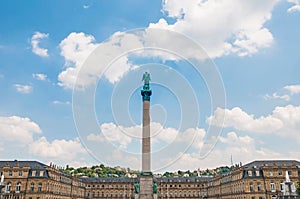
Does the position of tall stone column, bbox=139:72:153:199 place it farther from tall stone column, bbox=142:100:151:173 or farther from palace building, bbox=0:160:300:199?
palace building, bbox=0:160:300:199

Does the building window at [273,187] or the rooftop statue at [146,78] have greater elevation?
the rooftop statue at [146,78]

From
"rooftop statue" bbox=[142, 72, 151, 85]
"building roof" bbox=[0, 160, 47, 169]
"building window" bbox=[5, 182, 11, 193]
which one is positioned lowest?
"building window" bbox=[5, 182, 11, 193]

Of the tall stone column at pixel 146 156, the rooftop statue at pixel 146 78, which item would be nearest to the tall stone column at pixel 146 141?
the tall stone column at pixel 146 156

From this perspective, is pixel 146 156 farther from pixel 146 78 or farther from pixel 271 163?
pixel 271 163

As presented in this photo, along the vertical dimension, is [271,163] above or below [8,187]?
above

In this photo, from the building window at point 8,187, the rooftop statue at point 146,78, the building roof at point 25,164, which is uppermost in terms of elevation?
the rooftop statue at point 146,78

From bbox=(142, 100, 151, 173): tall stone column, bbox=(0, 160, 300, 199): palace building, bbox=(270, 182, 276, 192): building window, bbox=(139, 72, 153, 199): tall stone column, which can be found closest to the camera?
bbox=(139, 72, 153, 199): tall stone column

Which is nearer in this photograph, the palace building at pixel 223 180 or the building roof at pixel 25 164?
the palace building at pixel 223 180

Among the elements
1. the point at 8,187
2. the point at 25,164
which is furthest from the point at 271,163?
the point at 8,187

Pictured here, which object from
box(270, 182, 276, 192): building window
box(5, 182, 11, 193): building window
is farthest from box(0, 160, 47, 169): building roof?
box(270, 182, 276, 192): building window

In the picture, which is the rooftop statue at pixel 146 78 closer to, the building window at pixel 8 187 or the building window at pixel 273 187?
the building window at pixel 273 187

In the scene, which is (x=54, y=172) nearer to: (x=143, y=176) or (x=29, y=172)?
(x=29, y=172)

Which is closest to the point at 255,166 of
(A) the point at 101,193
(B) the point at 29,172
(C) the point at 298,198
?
(C) the point at 298,198

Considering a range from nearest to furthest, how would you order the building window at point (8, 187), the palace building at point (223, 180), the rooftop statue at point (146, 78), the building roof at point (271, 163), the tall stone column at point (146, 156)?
the tall stone column at point (146, 156) → the rooftop statue at point (146, 78) → the palace building at point (223, 180) → the building window at point (8, 187) → the building roof at point (271, 163)
